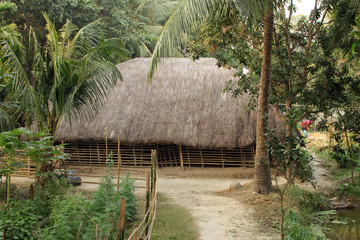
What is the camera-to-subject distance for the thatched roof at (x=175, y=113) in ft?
34.8

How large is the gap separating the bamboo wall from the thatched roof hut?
0.39m

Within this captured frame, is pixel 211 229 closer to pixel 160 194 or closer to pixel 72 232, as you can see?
pixel 72 232

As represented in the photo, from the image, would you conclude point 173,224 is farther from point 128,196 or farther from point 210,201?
point 210,201

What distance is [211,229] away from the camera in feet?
19.1

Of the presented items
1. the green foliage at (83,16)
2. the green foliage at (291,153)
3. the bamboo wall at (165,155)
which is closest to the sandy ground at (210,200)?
the bamboo wall at (165,155)

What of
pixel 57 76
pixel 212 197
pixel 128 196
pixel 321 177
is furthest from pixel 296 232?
pixel 321 177

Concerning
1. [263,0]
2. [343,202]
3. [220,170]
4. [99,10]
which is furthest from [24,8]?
[343,202]

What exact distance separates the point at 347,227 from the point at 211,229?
3.14 metres

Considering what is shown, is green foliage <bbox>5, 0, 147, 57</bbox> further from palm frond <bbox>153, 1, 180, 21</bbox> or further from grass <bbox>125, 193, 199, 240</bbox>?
grass <bbox>125, 193, 199, 240</bbox>

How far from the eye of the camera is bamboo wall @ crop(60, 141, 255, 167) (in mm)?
10961

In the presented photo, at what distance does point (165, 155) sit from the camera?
11.8 meters

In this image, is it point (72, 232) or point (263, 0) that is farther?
point (263, 0)

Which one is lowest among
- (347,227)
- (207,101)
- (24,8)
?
(347,227)

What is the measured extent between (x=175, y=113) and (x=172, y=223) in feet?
18.4
